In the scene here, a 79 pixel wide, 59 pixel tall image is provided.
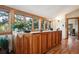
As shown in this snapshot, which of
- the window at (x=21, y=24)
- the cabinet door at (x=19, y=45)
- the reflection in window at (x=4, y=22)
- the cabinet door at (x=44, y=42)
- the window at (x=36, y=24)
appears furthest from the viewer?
the window at (x=36, y=24)

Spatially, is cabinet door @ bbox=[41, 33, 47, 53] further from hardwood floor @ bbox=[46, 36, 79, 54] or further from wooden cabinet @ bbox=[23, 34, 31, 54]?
wooden cabinet @ bbox=[23, 34, 31, 54]

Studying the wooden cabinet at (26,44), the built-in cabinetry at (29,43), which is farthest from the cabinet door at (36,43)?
the wooden cabinet at (26,44)

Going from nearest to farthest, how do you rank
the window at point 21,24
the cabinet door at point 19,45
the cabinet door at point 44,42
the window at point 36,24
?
the cabinet door at point 19,45
the window at point 21,24
the cabinet door at point 44,42
the window at point 36,24

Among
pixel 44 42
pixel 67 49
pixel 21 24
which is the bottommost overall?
pixel 67 49

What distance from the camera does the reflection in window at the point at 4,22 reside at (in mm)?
3163

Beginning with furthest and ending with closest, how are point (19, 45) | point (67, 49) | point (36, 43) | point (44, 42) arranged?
point (67, 49) < point (44, 42) < point (36, 43) < point (19, 45)

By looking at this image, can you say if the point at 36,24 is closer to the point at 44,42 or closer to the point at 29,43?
the point at 44,42

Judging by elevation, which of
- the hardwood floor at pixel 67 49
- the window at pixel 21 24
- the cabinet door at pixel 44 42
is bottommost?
the hardwood floor at pixel 67 49

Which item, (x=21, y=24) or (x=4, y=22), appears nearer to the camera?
(x=4, y=22)

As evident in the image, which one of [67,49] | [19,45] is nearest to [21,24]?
[19,45]

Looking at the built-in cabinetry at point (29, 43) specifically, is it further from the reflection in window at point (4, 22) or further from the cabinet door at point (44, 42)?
the reflection in window at point (4, 22)

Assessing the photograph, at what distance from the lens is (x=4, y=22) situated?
10.7 feet

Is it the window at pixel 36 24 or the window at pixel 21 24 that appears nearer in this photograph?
the window at pixel 21 24
